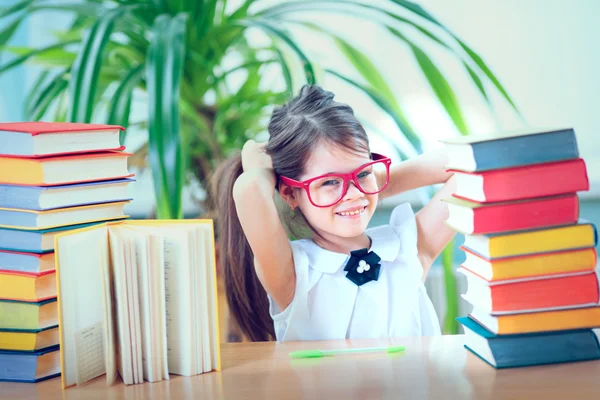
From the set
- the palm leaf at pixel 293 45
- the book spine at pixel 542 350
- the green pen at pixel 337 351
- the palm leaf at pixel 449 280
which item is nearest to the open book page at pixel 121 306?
the green pen at pixel 337 351

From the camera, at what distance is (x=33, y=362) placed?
2.93 feet

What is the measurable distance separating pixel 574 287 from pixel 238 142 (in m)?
1.11

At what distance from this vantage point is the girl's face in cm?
118

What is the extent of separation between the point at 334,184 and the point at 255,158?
0.66ft

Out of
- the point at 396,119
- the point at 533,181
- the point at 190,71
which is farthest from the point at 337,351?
the point at 190,71

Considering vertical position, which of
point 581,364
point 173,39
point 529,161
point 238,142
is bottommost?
point 581,364

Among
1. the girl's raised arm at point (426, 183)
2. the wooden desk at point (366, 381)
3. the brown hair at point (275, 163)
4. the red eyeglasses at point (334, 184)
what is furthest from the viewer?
the girl's raised arm at point (426, 183)

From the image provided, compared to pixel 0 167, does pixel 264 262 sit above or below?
below

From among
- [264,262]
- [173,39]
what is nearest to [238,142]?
[173,39]

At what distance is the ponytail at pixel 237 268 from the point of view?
134 cm

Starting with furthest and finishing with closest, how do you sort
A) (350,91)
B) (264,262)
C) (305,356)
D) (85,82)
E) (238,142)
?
1. (350,91)
2. (238,142)
3. (85,82)
4. (264,262)
5. (305,356)

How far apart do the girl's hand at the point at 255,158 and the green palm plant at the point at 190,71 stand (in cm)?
13

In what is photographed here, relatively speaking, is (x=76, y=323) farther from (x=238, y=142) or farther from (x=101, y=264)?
(x=238, y=142)

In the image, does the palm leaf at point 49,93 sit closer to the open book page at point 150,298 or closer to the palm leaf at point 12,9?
the palm leaf at point 12,9
